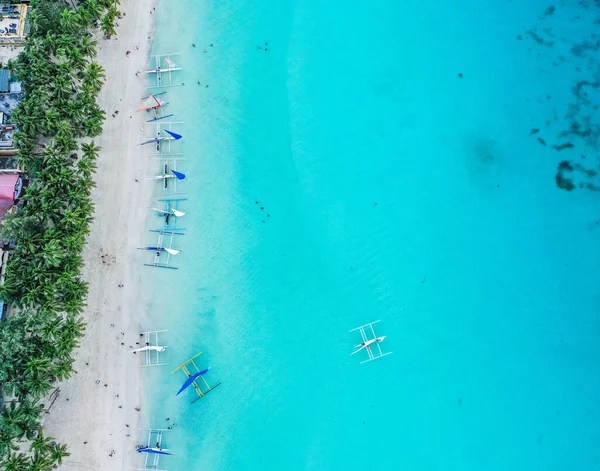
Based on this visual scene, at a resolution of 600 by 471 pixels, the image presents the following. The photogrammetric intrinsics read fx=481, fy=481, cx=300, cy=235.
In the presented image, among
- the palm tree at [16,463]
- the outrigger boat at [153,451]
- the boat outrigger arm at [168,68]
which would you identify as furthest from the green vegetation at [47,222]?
the outrigger boat at [153,451]

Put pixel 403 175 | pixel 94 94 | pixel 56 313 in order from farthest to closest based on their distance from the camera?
pixel 403 175
pixel 94 94
pixel 56 313

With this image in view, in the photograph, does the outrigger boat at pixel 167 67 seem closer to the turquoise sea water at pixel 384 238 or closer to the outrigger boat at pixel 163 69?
the outrigger boat at pixel 163 69

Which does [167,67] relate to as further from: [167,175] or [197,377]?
[197,377]

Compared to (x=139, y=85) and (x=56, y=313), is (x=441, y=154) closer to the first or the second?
(x=139, y=85)

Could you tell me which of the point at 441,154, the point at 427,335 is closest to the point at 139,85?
the point at 441,154

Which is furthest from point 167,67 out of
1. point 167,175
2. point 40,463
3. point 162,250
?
point 40,463

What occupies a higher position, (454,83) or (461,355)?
(454,83)
